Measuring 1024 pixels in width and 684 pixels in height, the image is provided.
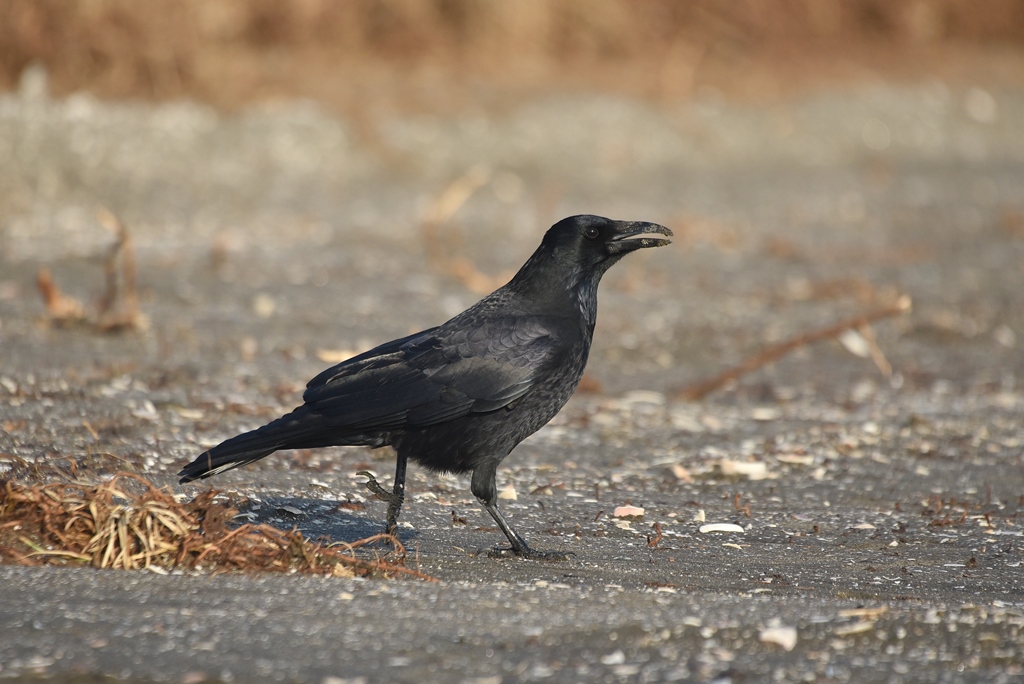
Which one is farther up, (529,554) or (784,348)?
(784,348)

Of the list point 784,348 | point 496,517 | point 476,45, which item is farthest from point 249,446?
point 476,45

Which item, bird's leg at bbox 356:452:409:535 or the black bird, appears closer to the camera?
the black bird

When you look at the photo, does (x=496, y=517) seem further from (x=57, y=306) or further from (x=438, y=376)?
(x=57, y=306)

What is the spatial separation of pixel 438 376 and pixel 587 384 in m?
3.04

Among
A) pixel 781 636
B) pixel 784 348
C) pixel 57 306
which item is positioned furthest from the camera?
pixel 57 306

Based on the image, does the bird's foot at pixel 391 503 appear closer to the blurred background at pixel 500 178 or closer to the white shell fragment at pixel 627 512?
the white shell fragment at pixel 627 512

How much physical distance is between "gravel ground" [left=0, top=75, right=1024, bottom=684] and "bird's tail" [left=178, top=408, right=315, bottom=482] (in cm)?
46

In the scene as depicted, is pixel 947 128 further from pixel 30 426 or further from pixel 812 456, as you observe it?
pixel 30 426

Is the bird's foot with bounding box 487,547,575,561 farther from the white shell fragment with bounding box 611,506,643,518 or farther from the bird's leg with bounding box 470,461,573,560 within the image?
the white shell fragment with bounding box 611,506,643,518

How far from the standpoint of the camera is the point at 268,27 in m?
14.8

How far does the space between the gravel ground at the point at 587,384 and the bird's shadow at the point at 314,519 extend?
0.02 meters

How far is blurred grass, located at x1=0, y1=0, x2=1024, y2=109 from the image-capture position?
12.5 meters

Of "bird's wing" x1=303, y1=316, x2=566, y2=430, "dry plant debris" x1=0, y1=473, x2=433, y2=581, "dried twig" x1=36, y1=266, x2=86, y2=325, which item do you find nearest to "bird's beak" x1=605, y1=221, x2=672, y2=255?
"bird's wing" x1=303, y1=316, x2=566, y2=430

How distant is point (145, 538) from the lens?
373cm
